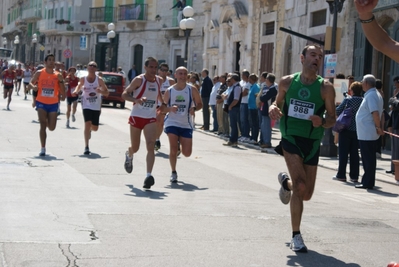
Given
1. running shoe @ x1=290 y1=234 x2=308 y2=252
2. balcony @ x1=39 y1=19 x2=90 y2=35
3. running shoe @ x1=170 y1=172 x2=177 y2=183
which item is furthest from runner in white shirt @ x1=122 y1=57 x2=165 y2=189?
balcony @ x1=39 y1=19 x2=90 y2=35

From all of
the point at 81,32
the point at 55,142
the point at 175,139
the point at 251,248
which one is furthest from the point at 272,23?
the point at 81,32

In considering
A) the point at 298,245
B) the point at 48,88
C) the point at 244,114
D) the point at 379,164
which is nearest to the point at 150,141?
the point at 48,88

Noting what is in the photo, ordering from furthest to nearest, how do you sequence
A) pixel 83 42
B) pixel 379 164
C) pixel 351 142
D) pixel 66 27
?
pixel 66 27 → pixel 83 42 → pixel 379 164 → pixel 351 142

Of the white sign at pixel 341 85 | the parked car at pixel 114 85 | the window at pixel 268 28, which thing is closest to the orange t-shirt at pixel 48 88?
the white sign at pixel 341 85

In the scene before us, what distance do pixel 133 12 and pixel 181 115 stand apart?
140 ft

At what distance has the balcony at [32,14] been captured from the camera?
7931 cm

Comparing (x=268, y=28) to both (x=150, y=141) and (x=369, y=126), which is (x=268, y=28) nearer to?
(x=369, y=126)

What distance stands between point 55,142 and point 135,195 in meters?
7.74

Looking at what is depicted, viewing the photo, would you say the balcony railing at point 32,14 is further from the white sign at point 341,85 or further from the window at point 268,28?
the white sign at point 341,85

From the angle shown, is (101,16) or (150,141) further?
(101,16)

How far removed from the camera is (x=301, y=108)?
26.3 ft

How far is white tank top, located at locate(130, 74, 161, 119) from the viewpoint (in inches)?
477

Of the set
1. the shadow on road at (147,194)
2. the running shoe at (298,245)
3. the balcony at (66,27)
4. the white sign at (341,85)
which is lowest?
the shadow on road at (147,194)

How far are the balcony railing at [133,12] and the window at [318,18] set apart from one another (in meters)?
26.5
